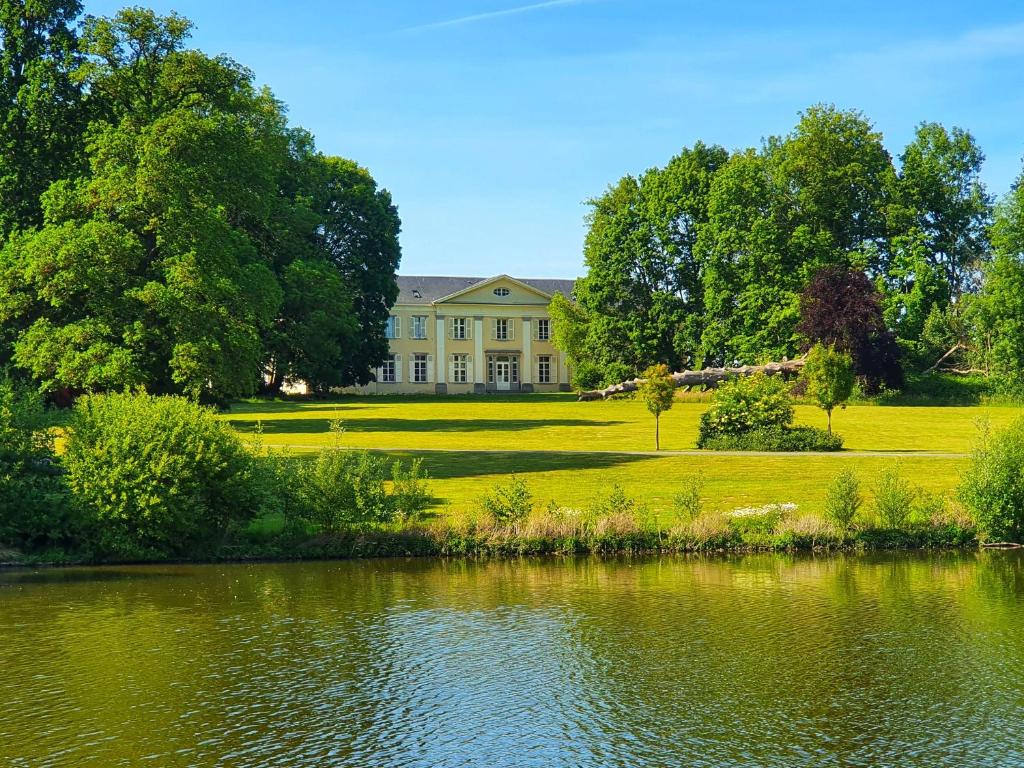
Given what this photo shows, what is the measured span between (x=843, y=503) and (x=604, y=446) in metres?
15.3

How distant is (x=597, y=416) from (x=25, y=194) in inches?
1027

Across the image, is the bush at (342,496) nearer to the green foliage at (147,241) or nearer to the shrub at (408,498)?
the shrub at (408,498)

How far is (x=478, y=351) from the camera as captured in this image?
9669 centimetres

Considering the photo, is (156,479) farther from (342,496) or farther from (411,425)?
(411,425)

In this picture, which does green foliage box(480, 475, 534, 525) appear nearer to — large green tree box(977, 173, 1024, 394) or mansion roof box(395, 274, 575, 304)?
large green tree box(977, 173, 1024, 394)

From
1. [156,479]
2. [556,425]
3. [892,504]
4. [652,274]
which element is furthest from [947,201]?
[156,479]

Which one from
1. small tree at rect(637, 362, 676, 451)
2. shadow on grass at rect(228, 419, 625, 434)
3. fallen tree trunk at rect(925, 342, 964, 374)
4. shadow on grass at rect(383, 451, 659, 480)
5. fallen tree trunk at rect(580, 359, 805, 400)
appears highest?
fallen tree trunk at rect(925, 342, 964, 374)

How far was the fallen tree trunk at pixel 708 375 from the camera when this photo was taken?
57812mm

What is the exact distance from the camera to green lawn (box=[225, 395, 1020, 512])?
28.1 meters

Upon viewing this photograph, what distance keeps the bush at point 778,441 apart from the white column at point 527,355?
6135 centimetres

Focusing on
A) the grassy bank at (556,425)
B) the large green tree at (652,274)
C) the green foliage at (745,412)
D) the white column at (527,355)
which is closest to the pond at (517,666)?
the grassy bank at (556,425)

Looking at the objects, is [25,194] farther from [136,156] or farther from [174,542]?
[174,542]

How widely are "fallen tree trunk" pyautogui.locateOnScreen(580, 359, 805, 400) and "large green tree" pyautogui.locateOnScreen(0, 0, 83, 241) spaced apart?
28.4 meters

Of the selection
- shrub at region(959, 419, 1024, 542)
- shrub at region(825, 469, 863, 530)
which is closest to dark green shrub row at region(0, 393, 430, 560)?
shrub at region(825, 469, 863, 530)
